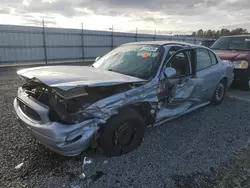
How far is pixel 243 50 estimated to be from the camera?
7051mm

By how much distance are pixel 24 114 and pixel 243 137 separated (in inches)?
139

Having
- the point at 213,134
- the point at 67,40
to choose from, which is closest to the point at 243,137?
the point at 213,134

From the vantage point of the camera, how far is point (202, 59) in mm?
4473

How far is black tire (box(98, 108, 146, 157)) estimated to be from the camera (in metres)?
2.62

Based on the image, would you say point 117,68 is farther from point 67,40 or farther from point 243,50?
point 67,40

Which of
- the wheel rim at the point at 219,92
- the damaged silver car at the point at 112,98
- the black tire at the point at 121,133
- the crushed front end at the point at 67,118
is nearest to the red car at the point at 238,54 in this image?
the wheel rim at the point at 219,92

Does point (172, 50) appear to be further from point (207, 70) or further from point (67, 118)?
point (67, 118)

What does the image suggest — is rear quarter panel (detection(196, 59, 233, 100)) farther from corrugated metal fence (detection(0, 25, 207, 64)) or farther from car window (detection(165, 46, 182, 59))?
Result: corrugated metal fence (detection(0, 25, 207, 64))

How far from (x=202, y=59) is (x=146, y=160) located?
2.75m

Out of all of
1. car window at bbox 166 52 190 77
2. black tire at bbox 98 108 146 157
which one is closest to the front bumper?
black tire at bbox 98 108 146 157

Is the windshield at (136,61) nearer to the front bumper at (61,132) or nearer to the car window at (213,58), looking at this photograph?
the front bumper at (61,132)

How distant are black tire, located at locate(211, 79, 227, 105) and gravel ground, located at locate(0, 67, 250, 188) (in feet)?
3.87

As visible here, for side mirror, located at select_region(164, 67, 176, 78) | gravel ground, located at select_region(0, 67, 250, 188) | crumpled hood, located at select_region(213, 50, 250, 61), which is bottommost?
gravel ground, located at select_region(0, 67, 250, 188)

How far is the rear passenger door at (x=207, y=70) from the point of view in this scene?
A: 14.0 feet
